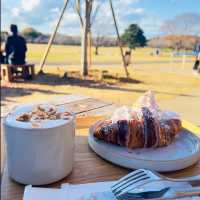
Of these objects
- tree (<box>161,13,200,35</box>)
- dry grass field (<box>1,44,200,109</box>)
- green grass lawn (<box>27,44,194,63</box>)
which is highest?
green grass lawn (<box>27,44,194,63</box>)

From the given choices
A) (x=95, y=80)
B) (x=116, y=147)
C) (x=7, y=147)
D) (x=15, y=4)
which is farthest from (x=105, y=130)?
(x=95, y=80)

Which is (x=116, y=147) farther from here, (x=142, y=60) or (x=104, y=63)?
(x=142, y=60)

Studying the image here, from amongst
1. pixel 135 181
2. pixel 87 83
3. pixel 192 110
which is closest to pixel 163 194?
pixel 135 181

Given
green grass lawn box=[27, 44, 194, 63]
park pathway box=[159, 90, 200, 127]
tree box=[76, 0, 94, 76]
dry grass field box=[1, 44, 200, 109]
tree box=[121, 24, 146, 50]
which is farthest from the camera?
tree box=[76, 0, 94, 76]

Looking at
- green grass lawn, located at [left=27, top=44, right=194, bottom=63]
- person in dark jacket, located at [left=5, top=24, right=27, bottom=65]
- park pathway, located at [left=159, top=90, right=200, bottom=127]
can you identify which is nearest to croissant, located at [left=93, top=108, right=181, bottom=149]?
park pathway, located at [left=159, top=90, right=200, bottom=127]

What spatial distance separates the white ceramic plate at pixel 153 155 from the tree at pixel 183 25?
1.09ft

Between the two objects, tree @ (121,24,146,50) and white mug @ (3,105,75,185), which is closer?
white mug @ (3,105,75,185)

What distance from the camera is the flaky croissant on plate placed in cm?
35

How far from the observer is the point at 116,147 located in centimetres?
38

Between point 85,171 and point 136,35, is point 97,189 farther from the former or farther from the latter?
point 136,35

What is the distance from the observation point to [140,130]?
0.35m

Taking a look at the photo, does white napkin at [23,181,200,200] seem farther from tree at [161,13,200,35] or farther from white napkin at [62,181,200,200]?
tree at [161,13,200,35]

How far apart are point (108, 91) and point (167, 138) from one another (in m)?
2.05

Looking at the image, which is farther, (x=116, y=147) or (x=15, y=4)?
(x=15, y=4)
